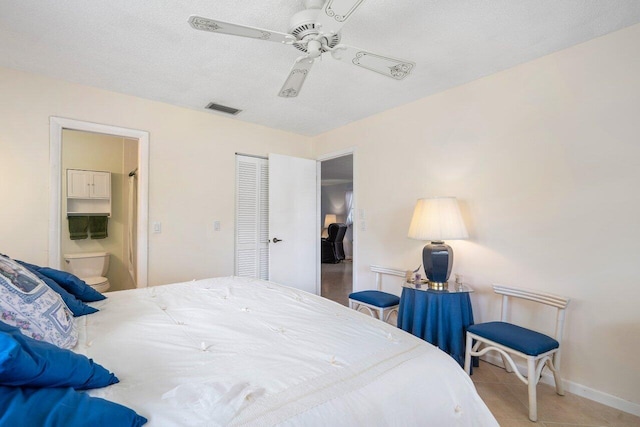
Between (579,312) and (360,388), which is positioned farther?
(579,312)

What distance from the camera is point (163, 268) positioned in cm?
306

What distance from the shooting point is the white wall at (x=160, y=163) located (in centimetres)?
239

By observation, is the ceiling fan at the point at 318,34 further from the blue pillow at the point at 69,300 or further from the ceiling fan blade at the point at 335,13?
the blue pillow at the point at 69,300

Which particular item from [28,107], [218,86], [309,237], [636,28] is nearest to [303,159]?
[309,237]

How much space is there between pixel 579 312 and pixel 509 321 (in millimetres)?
455

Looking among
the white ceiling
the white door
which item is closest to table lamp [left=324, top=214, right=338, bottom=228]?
the white door

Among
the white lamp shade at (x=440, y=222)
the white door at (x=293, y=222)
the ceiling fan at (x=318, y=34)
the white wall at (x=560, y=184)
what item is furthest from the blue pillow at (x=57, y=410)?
the white door at (x=293, y=222)

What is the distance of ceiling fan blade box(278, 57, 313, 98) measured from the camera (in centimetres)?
172

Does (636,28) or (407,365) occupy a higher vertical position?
(636,28)

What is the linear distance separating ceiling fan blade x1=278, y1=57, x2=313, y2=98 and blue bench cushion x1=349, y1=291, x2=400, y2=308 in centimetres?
186

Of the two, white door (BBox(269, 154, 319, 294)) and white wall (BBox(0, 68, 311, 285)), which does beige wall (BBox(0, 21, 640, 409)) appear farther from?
white door (BBox(269, 154, 319, 294))

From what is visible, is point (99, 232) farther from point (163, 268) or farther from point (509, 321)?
point (509, 321)

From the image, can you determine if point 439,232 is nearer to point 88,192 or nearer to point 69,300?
point 69,300

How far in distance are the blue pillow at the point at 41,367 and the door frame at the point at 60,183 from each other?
2.17 meters
